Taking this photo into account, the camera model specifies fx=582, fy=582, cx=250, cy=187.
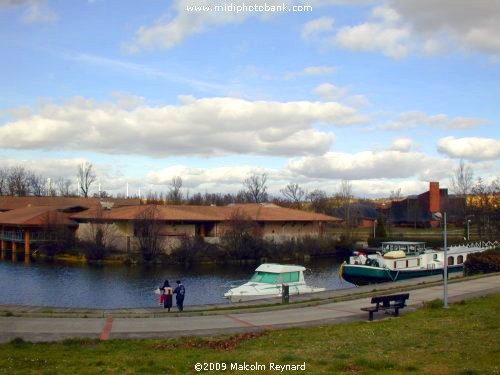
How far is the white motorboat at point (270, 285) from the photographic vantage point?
34531mm

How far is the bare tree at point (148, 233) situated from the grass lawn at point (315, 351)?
4935 cm

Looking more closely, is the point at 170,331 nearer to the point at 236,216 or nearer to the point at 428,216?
the point at 236,216

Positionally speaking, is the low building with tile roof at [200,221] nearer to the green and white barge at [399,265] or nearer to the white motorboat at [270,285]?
the green and white barge at [399,265]

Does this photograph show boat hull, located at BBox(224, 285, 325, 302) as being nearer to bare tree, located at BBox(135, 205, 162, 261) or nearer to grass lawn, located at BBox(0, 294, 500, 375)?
grass lawn, located at BBox(0, 294, 500, 375)

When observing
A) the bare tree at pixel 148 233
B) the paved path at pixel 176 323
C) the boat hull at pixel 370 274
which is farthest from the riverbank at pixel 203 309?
the bare tree at pixel 148 233

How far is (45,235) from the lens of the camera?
7338 cm

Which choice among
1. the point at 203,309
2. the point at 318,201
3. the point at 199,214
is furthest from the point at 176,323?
the point at 318,201

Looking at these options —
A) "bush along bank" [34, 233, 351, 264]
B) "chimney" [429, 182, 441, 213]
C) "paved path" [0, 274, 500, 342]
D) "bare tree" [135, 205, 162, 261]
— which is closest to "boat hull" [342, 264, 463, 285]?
"paved path" [0, 274, 500, 342]

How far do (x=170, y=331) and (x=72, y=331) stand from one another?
Answer: 2.91 meters

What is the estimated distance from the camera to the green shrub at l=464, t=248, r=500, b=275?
3400 cm

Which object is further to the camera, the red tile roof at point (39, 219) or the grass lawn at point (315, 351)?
the red tile roof at point (39, 219)

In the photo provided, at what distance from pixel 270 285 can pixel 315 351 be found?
23083 millimetres

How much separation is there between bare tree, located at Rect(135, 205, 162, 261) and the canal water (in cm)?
553

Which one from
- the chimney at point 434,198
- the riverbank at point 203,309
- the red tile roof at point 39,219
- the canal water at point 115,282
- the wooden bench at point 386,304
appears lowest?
the canal water at point 115,282
